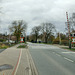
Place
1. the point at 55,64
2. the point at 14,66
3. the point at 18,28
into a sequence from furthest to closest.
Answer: the point at 18,28 → the point at 55,64 → the point at 14,66

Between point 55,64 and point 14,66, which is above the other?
point 14,66

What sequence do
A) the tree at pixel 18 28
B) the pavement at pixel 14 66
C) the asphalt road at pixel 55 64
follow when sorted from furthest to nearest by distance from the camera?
the tree at pixel 18 28, the asphalt road at pixel 55 64, the pavement at pixel 14 66

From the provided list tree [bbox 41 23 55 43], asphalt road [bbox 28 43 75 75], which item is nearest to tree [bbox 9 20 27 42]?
tree [bbox 41 23 55 43]

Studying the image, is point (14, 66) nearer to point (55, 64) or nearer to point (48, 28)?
point (55, 64)

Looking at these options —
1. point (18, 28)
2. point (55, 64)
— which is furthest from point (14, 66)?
point (18, 28)

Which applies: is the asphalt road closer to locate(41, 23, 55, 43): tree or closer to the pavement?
the pavement

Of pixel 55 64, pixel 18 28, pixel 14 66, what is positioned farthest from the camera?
pixel 18 28

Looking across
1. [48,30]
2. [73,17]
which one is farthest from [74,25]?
[48,30]

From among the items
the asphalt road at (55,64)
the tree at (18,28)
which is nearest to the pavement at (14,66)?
the asphalt road at (55,64)

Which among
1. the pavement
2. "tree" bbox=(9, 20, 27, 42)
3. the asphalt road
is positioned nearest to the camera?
the pavement

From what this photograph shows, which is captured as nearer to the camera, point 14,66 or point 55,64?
point 14,66

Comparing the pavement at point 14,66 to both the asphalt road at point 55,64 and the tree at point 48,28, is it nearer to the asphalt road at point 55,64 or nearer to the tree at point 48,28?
the asphalt road at point 55,64

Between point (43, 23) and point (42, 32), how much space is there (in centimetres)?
549

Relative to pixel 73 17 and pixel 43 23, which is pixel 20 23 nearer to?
pixel 43 23
